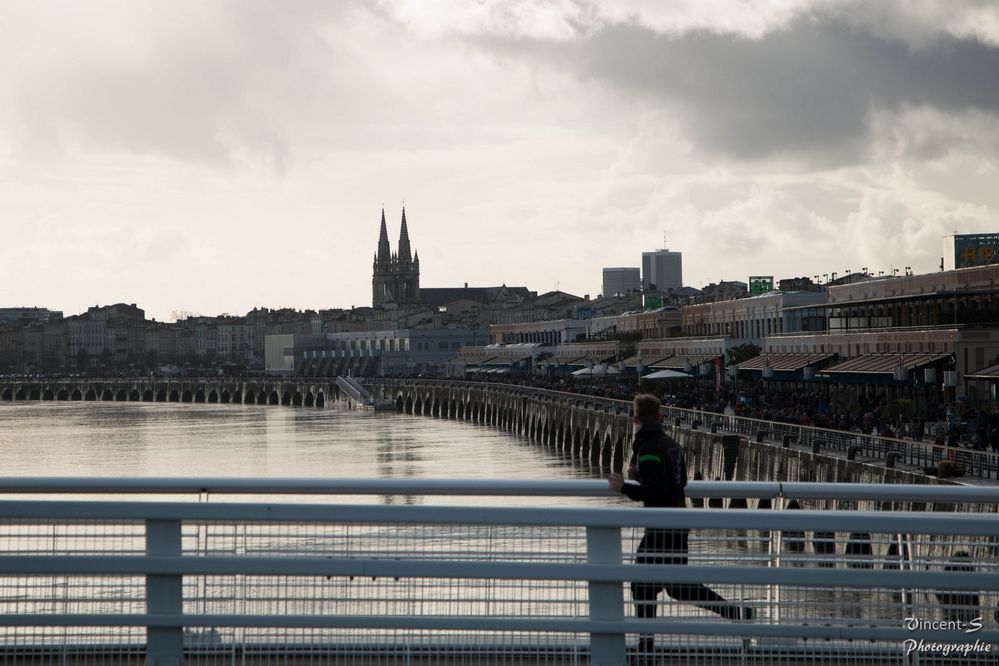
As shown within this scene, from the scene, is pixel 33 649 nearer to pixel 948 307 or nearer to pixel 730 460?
pixel 730 460

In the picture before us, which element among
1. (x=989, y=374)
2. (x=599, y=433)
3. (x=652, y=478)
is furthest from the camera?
(x=599, y=433)

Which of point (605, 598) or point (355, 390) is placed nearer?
point (605, 598)

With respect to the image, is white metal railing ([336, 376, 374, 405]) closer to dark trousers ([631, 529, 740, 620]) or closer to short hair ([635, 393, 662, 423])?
short hair ([635, 393, 662, 423])

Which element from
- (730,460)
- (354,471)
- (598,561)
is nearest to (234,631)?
(598,561)

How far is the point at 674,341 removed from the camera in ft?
328

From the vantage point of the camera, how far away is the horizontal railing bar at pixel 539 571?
17.3 feet

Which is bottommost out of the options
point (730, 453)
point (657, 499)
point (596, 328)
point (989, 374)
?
point (730, 453)

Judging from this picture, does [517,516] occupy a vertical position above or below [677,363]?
below

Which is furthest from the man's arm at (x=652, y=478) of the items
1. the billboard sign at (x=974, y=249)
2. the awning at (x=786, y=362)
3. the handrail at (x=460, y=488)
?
the billboard sign at (x=974, y=249)

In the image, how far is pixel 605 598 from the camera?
5.37 metres

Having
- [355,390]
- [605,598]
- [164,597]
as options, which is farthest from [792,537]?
[355,390]

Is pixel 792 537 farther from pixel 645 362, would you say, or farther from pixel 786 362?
pixel 645 362

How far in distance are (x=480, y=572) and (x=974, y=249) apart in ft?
196

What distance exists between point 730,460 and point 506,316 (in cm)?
15743
